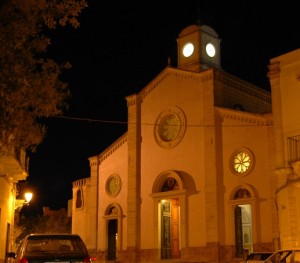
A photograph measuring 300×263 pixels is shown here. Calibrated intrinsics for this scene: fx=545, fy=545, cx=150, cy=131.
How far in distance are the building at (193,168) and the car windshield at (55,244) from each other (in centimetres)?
1174

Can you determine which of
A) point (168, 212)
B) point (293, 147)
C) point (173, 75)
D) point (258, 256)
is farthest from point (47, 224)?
point (258, 256)

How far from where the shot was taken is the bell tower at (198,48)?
33250mm

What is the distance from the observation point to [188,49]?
3394cm

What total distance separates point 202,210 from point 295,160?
922 cm

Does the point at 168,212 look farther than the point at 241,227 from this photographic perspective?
Yes

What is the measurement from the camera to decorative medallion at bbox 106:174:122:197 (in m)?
33.8

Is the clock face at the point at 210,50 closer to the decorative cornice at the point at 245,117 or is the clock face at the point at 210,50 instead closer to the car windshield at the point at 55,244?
the decorative cornice at the point at 245,117

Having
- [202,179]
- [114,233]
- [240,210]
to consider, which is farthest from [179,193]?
[114,233]

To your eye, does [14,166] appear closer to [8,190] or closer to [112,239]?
[8,190]

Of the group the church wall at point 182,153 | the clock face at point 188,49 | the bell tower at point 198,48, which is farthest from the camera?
the clock face at point 188,49

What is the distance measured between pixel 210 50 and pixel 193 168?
8381 mm

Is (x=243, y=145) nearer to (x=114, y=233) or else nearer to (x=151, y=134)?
(x=151, y=134)

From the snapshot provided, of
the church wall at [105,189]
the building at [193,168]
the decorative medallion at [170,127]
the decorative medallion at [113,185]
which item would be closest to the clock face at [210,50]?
the building at [193,168]

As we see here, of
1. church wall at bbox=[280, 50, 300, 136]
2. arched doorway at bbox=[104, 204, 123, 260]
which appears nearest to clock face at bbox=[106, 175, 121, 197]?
arched doorway at bbox=[104, 204, 123, 260]
